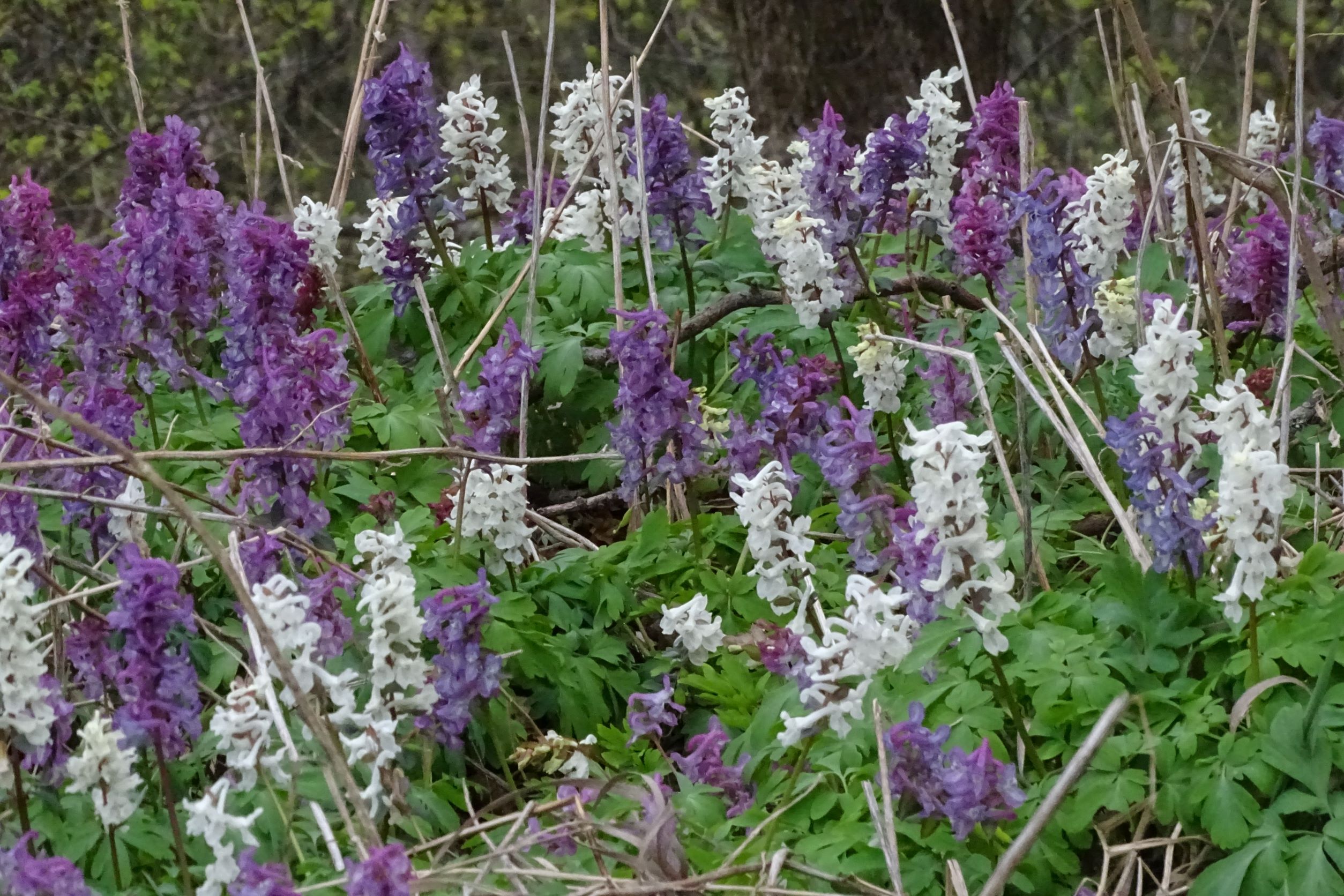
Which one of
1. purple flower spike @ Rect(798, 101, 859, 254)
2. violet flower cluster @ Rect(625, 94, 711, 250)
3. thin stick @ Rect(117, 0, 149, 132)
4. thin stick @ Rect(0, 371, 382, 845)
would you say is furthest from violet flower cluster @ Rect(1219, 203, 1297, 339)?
thin stick @ Rect(117, 0, 149, 132)

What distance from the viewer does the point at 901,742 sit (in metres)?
2.23

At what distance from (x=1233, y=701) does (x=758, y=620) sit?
98 cm

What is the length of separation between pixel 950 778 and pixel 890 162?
6.40 ft

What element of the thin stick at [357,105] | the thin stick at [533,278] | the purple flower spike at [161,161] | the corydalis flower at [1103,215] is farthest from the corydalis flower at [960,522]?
the thin stick at [357,105]

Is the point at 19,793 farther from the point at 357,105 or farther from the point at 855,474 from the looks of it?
the point at 357,105

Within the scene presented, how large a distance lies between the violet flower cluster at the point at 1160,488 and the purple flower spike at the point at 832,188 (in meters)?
1.22

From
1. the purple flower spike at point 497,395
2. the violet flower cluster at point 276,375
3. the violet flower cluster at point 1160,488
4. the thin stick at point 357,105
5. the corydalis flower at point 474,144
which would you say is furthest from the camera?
the thin stick at point 357,105

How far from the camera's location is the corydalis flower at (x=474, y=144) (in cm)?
435

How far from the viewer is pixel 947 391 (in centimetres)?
321

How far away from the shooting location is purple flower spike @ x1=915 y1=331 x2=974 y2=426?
3.20 meters

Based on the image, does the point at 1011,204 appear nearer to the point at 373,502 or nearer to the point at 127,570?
the point at 373,502

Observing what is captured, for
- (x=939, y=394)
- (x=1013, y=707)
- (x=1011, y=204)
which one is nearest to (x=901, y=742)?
(x=1013, y=707)

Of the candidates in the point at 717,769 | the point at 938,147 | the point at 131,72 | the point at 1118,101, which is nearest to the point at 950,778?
the point at 717,769

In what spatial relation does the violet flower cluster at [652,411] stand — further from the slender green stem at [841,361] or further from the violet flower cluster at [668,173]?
the violet flower cluster at [668,173]
